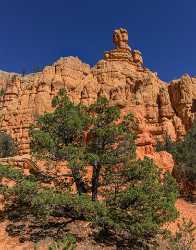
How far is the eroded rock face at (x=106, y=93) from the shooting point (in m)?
62.6

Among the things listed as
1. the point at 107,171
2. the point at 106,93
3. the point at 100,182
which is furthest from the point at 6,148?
the point at 106,93

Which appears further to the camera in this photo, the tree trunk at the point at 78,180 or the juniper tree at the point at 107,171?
the tree trunk at the point at 78,180

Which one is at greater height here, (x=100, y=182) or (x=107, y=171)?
(x=107, y=171)

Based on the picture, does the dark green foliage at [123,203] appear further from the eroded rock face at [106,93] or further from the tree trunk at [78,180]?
the eroded rock face at [106,93]

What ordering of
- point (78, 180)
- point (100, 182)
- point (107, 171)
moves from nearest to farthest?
1. point (78, 180)
2. point (107, 171)
3. point (100, 182)

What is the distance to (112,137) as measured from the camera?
17859mm

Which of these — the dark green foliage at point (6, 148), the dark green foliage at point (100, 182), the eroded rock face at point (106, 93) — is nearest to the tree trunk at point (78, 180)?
the dark green foliage at point (100, 182)

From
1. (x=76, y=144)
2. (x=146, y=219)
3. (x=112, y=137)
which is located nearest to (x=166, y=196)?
(x=146, y=219)

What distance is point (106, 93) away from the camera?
214 feet

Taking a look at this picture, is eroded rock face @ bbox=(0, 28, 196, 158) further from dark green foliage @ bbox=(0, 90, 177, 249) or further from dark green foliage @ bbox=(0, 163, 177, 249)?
dark green foliage @ bbox=(0, 163, 177, 249)

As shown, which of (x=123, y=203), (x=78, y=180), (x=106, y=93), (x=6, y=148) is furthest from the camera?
(x=106, y=93)

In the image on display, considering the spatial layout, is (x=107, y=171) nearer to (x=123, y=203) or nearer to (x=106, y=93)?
(x=123, y=203)

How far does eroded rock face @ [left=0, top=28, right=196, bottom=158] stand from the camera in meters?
62.6

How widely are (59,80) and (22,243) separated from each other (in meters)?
53.7
